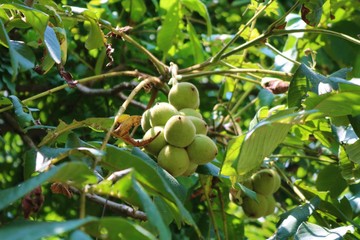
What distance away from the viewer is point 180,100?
1468 mm

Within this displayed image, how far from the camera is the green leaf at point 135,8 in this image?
2.17 meters

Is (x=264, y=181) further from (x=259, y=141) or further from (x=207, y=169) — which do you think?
(x=259, y=141)

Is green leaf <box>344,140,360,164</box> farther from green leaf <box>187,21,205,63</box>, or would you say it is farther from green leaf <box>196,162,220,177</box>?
green leaf <box>187,21,205,63</box>

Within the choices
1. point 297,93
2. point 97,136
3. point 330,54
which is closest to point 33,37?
point 97,136

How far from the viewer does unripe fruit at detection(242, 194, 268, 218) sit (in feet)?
5.48

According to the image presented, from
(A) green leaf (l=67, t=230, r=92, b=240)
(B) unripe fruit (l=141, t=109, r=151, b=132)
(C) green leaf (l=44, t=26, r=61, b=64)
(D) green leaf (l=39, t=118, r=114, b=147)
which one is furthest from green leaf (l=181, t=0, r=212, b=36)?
(A) green leaf (l=67, t=230, r=92, b=240)

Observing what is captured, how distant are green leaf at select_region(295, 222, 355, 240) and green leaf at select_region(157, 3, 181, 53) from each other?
834 mm

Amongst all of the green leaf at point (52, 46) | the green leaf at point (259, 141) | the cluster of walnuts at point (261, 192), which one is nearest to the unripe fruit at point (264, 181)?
the cluster of walnuts at point (261, 192)

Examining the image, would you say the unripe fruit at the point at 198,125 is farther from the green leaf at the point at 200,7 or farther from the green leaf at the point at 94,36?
the green leaf at the point at 200,7

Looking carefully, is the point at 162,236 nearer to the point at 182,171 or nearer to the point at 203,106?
the point at 182,171

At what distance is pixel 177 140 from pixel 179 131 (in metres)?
0.02

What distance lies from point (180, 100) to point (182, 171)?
212 millimetres

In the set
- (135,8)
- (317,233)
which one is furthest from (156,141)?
(135,8)

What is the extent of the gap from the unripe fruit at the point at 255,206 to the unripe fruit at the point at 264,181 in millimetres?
23
